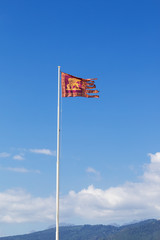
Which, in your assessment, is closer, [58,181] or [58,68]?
[58,181]

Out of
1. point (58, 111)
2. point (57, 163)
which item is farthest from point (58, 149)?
point (58, 111)

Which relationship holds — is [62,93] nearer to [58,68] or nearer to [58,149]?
[58,68]

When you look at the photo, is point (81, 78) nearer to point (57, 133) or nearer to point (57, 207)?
point (57, 133)

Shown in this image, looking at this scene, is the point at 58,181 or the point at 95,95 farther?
the point at 95,95

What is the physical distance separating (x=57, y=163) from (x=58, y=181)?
2063 mm

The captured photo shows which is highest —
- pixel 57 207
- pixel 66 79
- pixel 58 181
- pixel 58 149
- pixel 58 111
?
pixel 66 79

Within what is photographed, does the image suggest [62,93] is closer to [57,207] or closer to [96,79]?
[96,79]

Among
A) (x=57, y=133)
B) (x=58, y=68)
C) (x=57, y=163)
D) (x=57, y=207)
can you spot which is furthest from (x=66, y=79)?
(x=57, y=207)

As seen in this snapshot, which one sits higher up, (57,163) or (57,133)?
(57,133)

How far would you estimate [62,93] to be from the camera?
153 ft

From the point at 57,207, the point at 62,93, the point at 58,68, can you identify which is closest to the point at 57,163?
the point at 57,207

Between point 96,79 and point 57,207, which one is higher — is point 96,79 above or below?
above

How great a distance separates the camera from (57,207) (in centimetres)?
4306

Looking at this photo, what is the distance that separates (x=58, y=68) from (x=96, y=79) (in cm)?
483
